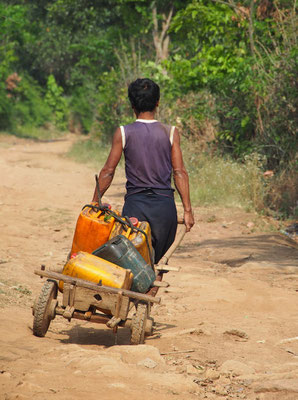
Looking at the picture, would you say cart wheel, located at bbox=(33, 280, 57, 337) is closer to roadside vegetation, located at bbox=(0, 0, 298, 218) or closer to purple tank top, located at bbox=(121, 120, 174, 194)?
purple tank top, located at bbox=(121, 120, 174, 194)

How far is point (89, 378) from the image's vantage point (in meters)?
3.67

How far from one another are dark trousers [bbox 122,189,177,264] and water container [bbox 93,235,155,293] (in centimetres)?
39

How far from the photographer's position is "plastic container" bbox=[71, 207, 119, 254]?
4.48m

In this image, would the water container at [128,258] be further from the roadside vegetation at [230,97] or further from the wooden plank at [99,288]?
the roadside vegetation at [230,97]

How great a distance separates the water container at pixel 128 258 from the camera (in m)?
4.41

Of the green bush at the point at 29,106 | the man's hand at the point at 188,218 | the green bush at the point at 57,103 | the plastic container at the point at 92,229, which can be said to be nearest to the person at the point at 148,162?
the man's hand at the point at 188,218

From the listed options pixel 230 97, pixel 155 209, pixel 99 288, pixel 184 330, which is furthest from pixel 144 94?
pixel 230 97

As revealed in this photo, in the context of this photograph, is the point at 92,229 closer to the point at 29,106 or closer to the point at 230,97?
the point at 230,97

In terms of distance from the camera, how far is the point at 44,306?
4488mm

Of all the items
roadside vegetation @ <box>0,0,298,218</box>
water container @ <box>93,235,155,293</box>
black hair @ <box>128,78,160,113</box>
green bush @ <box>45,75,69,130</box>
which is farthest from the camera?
green bush @ <box>45,75,69,130</box>

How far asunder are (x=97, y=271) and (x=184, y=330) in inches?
42.7

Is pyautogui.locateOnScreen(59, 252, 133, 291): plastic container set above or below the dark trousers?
below

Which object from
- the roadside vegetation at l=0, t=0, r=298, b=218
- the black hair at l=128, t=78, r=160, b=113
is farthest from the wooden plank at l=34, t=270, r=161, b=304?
the roadside vegetation at l=0, t=0, r=298, b=218

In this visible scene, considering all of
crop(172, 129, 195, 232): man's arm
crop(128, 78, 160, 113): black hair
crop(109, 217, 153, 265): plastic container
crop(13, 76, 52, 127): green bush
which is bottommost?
crop(13, 76, 52, 127): green bush
